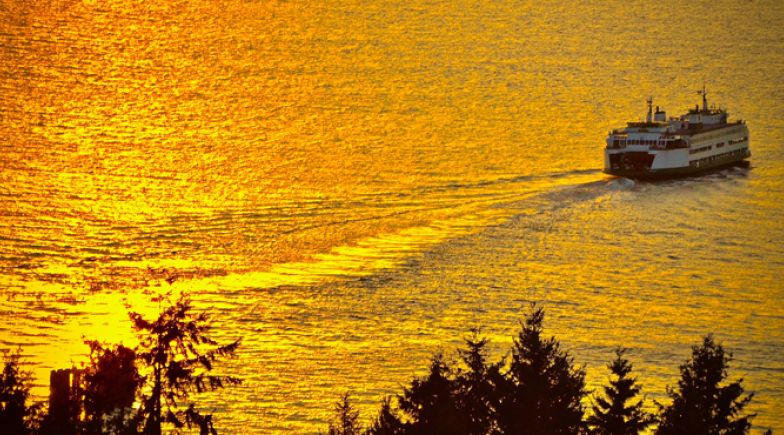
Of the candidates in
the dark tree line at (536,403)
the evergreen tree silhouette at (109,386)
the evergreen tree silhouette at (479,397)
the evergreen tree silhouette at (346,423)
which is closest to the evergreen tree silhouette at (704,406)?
the dark tree line at (536,403)

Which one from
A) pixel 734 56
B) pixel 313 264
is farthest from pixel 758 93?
pixel 313 264

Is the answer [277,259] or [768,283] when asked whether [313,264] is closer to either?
[277,259]

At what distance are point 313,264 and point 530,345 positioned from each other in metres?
27.7

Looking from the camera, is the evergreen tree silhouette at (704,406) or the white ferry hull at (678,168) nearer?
the evergreen tree silhouette at (704,406)

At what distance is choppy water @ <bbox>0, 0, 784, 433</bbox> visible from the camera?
50.7 m

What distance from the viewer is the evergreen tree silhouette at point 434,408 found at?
28.4 meters

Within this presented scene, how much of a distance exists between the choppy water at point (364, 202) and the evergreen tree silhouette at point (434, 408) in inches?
506

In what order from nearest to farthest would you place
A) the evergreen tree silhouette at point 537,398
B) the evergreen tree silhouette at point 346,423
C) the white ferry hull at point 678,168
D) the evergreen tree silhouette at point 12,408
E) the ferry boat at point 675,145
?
the evergreen tree silhouette at point 12,408 < the evergreen tree silhouette at point 346,423 < the evergreen tree silhouette at point 537,398 < the white ferry hull at point 678,168 < the ferry boat at point 675,145

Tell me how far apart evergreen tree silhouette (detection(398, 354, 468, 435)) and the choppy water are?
12859mm

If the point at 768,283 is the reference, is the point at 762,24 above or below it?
above

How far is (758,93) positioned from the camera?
10419 centimetres

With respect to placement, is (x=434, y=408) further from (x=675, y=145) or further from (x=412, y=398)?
(x=675, y=145)

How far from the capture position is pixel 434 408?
96.3 ft

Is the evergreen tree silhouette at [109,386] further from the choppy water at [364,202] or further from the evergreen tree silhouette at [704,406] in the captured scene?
the choppy water at [364,202]
